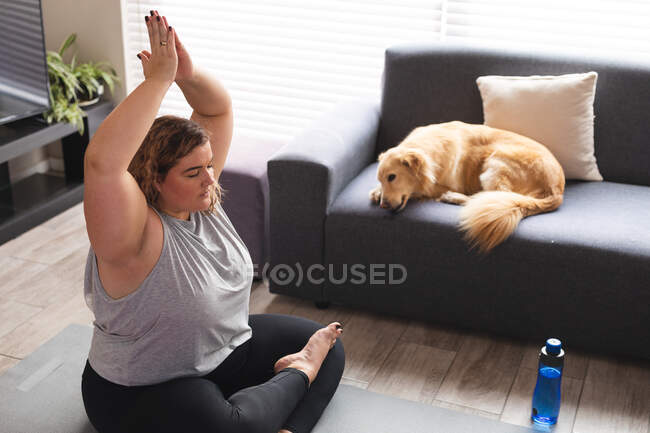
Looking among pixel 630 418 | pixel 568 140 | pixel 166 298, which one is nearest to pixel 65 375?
pixel 166 298

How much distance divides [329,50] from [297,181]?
1.18 meters

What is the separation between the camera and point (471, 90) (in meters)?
2.93

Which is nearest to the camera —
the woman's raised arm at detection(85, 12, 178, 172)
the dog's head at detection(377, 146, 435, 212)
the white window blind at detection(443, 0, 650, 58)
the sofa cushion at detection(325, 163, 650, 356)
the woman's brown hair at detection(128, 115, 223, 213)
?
the woman's raised arm at detection(85, 12, 178, 172)

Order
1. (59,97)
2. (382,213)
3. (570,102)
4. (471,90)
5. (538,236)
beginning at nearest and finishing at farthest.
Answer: (538,236)
(382,213)
(570,102)
(471,90)
(59,97)

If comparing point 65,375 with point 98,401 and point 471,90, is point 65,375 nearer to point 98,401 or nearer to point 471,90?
point 98,401

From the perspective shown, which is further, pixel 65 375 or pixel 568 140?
pixel 568 140

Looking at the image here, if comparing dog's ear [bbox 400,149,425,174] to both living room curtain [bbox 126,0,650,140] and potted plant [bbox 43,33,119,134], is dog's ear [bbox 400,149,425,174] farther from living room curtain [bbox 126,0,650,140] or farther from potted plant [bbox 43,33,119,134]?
potted plant [bbox 43,33,119,134]

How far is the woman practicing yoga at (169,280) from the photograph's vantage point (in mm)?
1492

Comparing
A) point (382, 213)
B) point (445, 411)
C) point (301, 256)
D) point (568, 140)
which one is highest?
point (568, 140)

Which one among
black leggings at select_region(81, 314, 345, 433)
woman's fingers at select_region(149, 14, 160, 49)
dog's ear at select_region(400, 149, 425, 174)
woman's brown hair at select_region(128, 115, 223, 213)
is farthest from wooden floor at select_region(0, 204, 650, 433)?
woman's fingers at select_region(149, 14, 160, 49)

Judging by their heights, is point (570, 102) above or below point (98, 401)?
above

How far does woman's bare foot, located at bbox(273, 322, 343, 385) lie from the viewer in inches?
76.9


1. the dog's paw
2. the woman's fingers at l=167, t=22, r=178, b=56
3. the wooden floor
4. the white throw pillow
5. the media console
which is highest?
the woman's fingers at l=167, t=22, r=178, b=56

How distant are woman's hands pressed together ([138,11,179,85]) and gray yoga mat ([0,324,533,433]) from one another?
41.1 inches
